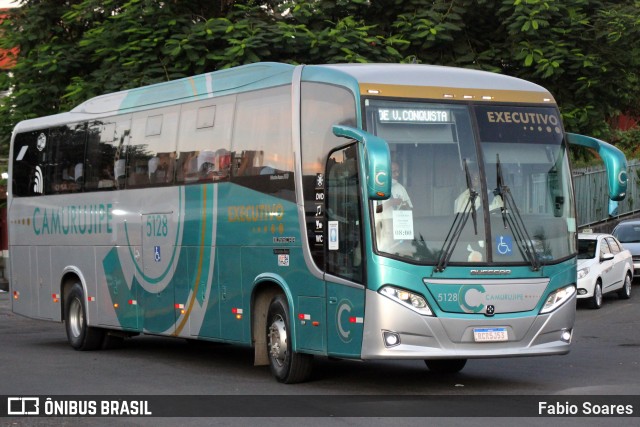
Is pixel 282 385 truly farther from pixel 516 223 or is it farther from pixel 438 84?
pixel 438 84

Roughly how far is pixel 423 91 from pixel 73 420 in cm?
491

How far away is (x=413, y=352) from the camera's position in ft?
40.3

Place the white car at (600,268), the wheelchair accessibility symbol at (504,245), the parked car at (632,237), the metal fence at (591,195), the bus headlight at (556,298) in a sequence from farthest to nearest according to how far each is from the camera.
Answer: the metal fence at (591,195)
the parked car at (632,237)
the white car at (600,268)
the bus headlight at (556,298)
the wheelchair accessibility symbol at (504,245)

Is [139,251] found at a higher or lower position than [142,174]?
lower

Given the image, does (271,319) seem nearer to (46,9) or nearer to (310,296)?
(310,296)

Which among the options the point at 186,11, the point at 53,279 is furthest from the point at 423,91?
the point at 186,11

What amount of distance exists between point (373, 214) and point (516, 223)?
5.10 ft

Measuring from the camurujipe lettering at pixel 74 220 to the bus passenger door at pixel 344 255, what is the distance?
6.20 metres

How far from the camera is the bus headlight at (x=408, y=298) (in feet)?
40.5

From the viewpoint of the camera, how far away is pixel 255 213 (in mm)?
14430

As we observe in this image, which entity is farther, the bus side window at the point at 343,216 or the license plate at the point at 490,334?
the bus side window at the point at 343,216

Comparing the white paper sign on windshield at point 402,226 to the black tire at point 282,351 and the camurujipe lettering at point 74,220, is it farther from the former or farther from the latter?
the camurujipe lettering at point 74,220

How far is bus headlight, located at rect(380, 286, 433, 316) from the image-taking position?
12.4 meters

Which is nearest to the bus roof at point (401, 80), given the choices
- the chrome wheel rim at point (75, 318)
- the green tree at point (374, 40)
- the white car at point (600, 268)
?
the chrome wheel rim at point (75, 318)
